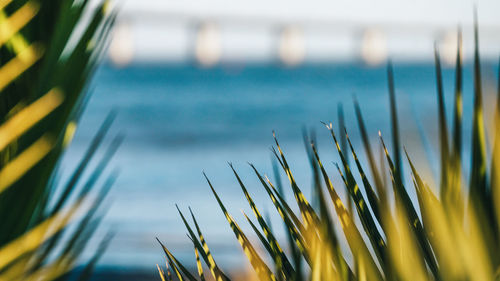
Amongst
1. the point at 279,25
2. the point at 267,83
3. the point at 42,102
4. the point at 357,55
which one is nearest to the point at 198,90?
the point at 267,83

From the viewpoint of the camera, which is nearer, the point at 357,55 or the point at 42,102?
the point at 42,102

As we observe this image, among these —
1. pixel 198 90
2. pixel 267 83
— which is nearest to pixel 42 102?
pixel 198 90

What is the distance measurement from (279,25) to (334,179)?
50.5 m

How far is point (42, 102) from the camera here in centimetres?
54

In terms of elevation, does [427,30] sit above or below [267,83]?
above

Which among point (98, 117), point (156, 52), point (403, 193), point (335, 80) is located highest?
point (156, 52)

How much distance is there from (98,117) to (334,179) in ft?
90.9

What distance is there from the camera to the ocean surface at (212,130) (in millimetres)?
7734

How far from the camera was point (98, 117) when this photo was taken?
89.5 feet

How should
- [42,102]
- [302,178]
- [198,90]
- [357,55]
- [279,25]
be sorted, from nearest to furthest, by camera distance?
1. [42,102]
2. [302,178]
3. [198,90]
4. [279,25]
5. [357,55]

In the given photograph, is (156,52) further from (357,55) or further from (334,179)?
(334,179)

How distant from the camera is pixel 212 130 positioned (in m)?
26.0

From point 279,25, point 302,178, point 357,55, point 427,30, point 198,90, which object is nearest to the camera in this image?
point 302,178

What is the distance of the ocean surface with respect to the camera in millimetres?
7734
